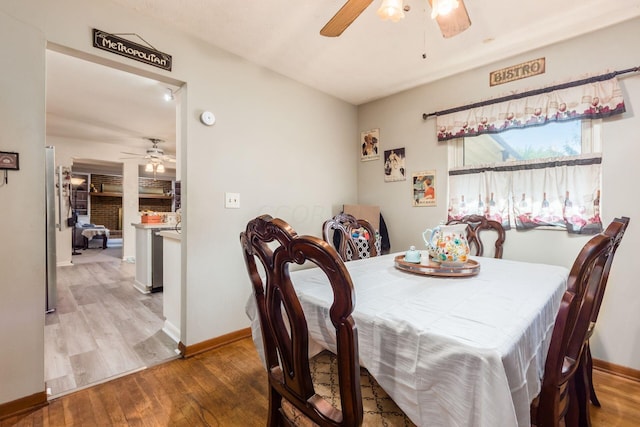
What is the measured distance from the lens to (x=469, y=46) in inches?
89.0

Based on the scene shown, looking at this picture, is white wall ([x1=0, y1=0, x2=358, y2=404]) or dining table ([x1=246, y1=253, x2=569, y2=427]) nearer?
dining table ([x1=246, y1=253, x2=569, y2=427])

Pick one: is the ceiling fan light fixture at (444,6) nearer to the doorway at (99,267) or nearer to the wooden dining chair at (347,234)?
the wooden dining chair at (347,234)

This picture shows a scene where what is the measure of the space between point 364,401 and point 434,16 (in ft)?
5.37

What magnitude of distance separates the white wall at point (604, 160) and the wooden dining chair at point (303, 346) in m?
2.02

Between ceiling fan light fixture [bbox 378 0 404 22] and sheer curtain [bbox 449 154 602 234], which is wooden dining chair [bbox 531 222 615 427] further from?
sheer curtain [bbox 449 154 602 234]

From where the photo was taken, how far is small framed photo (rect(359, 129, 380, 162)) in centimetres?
336

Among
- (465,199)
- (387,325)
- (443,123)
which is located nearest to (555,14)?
(443,123)

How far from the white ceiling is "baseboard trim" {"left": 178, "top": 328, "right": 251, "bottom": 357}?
2.19 metres

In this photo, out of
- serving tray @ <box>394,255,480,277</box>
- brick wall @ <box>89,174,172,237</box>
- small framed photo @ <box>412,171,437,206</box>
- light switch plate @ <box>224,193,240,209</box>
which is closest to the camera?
serving tray @ <box>394,255,480,277</box>

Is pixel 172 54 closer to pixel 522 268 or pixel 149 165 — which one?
pixel 522 268

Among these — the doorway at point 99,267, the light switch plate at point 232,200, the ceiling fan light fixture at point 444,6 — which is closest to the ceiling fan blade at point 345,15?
the ceiling fan light fixture at point 444,6

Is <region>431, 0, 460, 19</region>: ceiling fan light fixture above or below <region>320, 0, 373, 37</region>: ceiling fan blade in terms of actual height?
below

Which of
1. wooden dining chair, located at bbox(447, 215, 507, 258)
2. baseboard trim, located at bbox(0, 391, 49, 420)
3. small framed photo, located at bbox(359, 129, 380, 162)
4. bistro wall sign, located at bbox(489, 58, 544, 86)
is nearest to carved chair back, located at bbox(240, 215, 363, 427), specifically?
baseboard trim, located at bbox(0, 391, 49, 420)

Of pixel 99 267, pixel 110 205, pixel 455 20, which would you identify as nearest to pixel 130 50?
pixel 455 20
